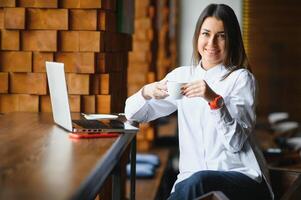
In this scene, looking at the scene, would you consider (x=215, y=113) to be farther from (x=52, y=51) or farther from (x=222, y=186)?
(x=52, y=51)

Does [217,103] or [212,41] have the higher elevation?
[212,41]

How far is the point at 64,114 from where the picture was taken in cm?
207

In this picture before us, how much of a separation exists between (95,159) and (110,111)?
131 cm

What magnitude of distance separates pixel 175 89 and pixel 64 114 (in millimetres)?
396

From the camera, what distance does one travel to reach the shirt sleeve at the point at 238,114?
2.16 meters

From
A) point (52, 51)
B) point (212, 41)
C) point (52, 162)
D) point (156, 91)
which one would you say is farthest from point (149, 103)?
point (52, 162)

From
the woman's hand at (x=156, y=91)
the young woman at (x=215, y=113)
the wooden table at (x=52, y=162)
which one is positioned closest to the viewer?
the wooden table at (x=52, y=162)

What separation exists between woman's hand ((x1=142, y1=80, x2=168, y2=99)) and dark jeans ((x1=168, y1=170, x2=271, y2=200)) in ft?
1.12

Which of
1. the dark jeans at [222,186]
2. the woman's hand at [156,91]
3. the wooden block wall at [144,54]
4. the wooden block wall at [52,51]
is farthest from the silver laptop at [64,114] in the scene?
the wooden block wall at [144,54]

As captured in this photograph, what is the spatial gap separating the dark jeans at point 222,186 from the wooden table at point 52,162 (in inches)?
10.4

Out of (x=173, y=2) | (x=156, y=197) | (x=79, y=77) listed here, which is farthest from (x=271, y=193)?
(x=173, y=2)

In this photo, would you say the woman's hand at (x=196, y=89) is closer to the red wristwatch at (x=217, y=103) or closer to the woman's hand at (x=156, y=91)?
the red wristwatch at (x=217, y=103)

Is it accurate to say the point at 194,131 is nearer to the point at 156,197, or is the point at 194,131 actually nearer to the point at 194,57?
the point at 194,57

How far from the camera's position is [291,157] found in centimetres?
350
